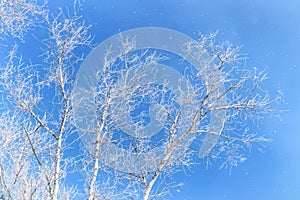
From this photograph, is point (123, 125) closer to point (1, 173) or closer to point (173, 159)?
point (173, 159)

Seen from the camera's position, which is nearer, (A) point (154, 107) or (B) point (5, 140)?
(B) point (5, 140)

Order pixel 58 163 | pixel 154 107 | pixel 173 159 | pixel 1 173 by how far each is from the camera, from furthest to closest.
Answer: pixel 154 107, pixel 173 159, pixel 58 163, pixel 1 173

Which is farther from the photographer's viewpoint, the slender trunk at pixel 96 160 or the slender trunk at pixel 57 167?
the slender trunk at pixel 96 160

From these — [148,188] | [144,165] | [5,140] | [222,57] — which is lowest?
[148,188]

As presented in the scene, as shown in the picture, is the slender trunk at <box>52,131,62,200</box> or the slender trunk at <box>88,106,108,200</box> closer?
the slender trunk at <box>52,131,62,200</box>

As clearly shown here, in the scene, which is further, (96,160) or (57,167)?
(96,160)

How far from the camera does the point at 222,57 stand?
527cm

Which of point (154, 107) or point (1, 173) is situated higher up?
point (154, 107)

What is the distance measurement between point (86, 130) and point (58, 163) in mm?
673

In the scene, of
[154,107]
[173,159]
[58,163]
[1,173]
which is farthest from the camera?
[154,107]

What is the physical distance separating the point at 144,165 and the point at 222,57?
2.07 metres

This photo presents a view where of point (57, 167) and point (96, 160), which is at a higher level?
point (96, 160)

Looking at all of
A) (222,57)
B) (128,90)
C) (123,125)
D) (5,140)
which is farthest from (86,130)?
(222,57)

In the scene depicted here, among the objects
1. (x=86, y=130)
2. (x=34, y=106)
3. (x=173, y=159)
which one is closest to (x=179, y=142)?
(x=173, y=159)
